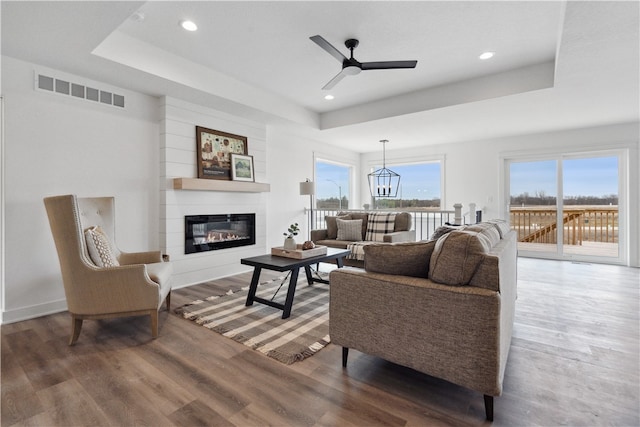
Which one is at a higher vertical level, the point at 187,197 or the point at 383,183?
the point at 383,183

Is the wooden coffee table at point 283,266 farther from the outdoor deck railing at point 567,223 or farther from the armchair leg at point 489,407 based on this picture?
the outdoor deck railing at point 567,223

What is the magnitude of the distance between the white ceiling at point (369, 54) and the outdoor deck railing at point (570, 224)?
63.1 inches

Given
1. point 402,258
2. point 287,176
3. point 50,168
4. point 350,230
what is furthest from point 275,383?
point 287,176

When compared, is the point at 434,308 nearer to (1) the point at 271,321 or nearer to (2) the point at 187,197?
(1) the point at 271,321

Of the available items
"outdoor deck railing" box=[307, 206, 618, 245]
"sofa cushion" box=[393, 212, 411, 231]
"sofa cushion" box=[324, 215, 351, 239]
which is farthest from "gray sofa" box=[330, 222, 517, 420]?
"outdoor deck railing" box=[307, 206, 618, 245]

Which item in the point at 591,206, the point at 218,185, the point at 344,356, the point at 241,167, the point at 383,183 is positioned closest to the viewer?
the point at 344,356

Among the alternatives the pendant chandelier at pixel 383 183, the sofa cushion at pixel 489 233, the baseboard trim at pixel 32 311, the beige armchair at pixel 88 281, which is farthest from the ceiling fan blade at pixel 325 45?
the pendant chandelier at pixel 383 183

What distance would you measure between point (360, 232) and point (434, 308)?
10.8ft

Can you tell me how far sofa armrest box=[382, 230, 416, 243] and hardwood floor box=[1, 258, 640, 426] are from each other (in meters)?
1.84

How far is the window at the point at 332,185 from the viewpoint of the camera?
22.3 ft

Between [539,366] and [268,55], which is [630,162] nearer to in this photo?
[539,366]

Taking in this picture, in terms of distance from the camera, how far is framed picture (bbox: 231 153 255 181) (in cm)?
452

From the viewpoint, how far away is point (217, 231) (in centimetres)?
442

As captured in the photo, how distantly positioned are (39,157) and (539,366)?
4.47 m
